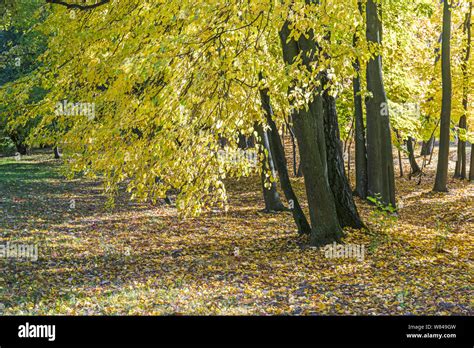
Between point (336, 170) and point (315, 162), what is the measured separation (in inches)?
51.6

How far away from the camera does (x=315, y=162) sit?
11727 millimetres

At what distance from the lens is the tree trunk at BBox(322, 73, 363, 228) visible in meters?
12.8

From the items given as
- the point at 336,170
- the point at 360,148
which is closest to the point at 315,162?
the point at 336,170

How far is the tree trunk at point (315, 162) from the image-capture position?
11.3 metres

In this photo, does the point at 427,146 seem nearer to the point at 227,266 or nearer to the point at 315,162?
the point at 315,162

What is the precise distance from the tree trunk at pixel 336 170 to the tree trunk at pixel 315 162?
85 cm

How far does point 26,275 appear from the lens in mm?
10805

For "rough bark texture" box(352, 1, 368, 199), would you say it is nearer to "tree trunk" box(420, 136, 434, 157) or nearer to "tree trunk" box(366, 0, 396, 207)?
"tree trunk" box(366, 0, 396, 207)

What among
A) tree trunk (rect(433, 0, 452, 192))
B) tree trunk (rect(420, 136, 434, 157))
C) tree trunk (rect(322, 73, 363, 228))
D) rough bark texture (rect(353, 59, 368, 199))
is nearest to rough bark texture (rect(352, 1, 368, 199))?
rough bark texture (rect(353, 59, 368, 199))

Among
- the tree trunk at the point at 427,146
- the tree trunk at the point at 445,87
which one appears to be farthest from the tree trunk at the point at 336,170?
the tree trunk at the point at 427,146

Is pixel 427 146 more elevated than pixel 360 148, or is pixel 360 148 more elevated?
pixel 427 146

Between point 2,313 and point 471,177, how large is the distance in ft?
79.6
